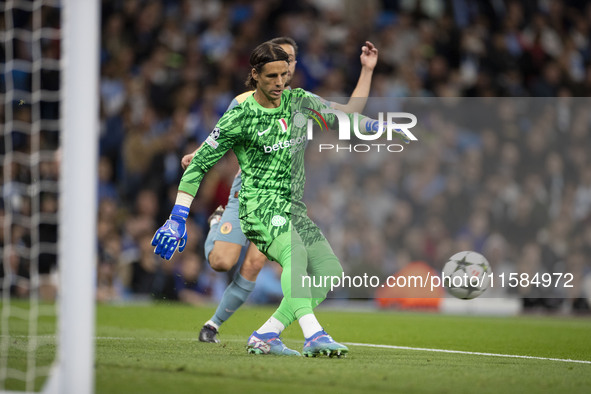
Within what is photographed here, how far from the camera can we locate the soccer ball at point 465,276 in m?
8.10

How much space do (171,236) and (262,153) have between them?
0.91 meters

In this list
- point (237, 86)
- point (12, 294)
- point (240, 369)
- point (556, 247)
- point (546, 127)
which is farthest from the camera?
point (237, 86)

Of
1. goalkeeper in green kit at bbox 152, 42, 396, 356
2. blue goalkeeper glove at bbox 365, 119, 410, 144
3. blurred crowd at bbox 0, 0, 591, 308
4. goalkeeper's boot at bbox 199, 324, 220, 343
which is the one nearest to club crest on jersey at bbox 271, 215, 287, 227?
goalkeeper in green kit at bbox 152, 42, 396, 356

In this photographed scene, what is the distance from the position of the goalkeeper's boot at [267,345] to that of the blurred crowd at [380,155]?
1819 millimetres

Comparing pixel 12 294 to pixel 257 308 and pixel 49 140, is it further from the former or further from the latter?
pixel 257 308

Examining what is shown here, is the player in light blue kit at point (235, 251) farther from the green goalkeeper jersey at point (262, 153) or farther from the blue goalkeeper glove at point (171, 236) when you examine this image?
the blue goalkeeper glove at point (171, 236)

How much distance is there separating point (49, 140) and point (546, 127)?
737 cm

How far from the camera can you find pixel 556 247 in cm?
989

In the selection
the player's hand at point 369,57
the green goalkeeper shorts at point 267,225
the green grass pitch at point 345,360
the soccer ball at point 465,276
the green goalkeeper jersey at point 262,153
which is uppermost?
the player's hand at point 369,57

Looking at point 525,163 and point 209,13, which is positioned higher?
point 209,13

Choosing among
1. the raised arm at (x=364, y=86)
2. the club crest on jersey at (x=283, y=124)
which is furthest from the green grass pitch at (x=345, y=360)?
the raised arm at (x=364, y=86)

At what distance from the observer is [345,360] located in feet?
19.4

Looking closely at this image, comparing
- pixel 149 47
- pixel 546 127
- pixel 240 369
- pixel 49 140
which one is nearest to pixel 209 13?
pixel 149 47
